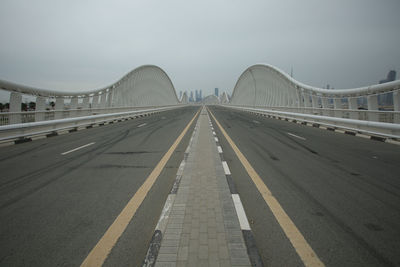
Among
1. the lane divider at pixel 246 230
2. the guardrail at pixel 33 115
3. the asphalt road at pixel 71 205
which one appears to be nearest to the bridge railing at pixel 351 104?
the lane divider at pixel 246 230

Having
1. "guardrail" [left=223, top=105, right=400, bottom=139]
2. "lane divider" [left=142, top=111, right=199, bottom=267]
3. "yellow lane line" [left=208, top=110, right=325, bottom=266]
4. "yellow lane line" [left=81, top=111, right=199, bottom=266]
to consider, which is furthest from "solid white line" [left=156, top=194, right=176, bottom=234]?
"guardrail" [left=223, top=105, right=400, bottom=139]

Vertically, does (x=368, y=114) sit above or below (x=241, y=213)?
above

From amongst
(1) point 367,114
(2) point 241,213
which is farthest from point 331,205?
(1) point 367,114

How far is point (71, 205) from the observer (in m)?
3.34

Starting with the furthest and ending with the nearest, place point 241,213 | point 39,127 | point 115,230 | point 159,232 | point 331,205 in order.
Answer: point 39,127
point 331,205
point 241,213
point 115,230
point 159,232

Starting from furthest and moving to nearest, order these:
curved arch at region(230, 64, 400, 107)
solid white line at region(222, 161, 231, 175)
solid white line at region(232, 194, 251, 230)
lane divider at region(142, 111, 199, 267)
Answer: curved arch at region(230, 64, 400, 107) → solid white line at region(222, 161, 231, 175) → solid white line at region(232, 194, 251, 230) → lane divider at region(142, 111, 199, 267)

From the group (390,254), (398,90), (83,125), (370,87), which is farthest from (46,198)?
(370,87)

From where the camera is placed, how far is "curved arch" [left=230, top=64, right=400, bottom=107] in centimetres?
1184

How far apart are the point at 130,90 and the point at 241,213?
44851 millimetres

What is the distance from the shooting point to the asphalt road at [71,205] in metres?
2.25

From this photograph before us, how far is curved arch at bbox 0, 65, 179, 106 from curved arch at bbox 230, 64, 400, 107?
19.6 metres

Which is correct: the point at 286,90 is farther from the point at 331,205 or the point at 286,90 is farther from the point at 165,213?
the point at 165,213

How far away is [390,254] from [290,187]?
186 cm

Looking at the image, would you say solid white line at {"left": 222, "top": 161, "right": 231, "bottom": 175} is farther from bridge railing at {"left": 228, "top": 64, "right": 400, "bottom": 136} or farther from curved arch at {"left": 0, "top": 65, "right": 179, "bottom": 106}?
curved arch at {"left": 0, "top": 65, "right": 179, "bottom": 106}
